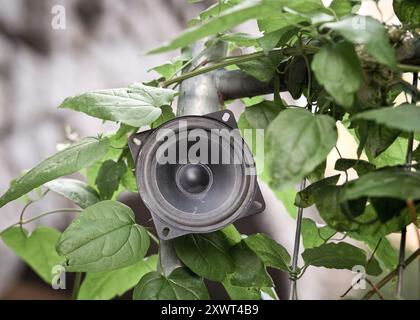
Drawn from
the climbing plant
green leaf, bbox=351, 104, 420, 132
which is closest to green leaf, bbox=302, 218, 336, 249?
the climbing plant

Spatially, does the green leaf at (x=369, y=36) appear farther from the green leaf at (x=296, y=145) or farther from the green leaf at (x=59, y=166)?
the green leaf at (x=59, y=166)

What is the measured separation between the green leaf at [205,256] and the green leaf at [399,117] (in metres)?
0.24

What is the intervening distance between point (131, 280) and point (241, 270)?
1.07ft

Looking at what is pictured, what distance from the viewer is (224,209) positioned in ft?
1.84

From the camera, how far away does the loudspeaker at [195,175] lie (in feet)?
1.83

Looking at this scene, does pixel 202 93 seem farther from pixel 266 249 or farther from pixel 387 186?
pixel 387 186

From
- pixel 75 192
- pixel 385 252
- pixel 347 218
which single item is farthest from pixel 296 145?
pixel 75 192

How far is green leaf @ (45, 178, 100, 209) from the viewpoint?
0.75 metres

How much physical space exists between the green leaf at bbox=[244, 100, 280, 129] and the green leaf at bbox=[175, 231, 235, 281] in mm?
131

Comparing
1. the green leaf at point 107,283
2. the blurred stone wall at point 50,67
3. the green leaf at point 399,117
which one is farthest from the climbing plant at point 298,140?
the blurred stone wall at point 50,67

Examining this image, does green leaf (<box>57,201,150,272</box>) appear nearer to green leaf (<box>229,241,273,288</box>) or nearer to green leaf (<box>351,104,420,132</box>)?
green leaf (<box>229,241,273,288</box>)

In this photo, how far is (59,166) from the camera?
0.59m

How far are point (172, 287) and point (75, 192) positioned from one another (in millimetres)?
257

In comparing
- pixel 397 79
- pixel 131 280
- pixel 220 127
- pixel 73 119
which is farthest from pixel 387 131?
pixel 73 119
